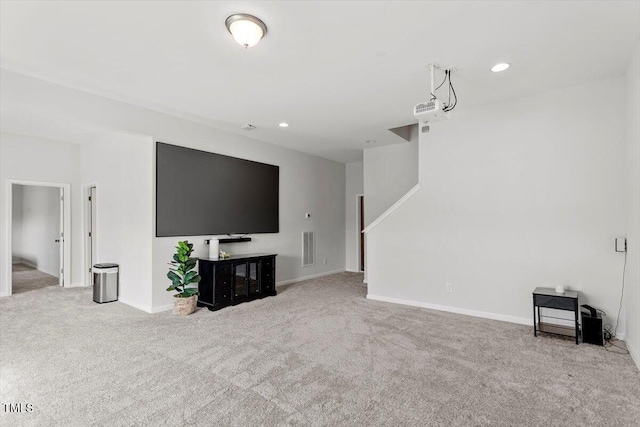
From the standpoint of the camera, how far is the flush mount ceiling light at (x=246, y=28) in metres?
2.40

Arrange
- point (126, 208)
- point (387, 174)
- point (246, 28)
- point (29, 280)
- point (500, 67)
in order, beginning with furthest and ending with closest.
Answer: point (29, 280) < point (387, 174) < point (126, 208) < point (500, 67) < point (246, 28)

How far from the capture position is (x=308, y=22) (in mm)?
2482

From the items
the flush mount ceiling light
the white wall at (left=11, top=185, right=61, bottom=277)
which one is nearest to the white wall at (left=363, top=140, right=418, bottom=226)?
the flush mount ceiling light

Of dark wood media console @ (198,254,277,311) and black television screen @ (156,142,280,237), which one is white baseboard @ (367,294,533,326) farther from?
black television screen @ (156,142,280,237)

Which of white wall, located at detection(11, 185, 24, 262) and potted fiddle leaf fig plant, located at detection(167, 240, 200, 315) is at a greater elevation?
white wall, located at detection(11, 185, 24, 262)

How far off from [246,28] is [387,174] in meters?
4.49

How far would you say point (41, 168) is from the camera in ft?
19.3

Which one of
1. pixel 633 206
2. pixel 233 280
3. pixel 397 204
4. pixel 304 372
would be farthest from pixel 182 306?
pixel 633 206

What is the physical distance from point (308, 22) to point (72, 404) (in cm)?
315

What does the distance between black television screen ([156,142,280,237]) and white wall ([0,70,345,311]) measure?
5.0 inches

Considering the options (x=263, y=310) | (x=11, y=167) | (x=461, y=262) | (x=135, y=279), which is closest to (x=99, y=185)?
(x=11, y=167)

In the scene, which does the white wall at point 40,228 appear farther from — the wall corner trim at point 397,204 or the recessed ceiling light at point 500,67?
the recessed ceiling light at point 500,67

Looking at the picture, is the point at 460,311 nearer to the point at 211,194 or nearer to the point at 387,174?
the point at 387,174

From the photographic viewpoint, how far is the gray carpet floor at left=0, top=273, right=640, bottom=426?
86.0 inches
